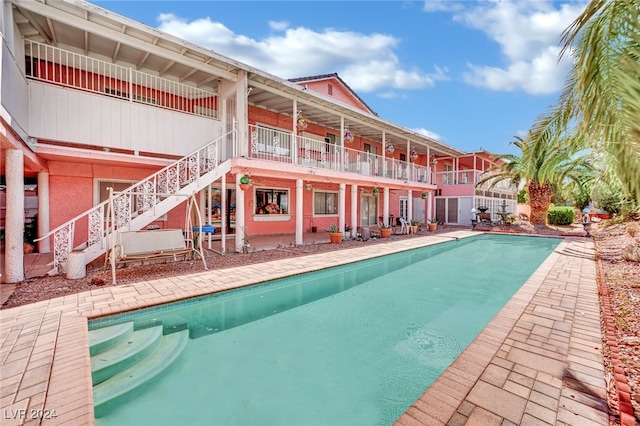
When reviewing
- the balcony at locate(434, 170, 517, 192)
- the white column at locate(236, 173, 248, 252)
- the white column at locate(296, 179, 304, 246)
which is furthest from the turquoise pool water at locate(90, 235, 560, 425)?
the balcony at locate(434, 170, 517, 192)

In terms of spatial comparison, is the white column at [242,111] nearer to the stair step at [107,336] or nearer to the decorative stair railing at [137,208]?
the decorative stair railing at [137,208]

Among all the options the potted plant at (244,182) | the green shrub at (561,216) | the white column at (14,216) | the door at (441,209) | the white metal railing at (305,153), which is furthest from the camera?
the door at (441,209)

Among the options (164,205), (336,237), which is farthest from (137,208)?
(336,237)

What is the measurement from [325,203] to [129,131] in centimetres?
1073

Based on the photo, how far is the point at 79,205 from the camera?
949 cm

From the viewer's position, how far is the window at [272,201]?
46.2ft

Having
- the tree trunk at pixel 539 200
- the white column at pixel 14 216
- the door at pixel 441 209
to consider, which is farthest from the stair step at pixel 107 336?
the door at pixel 441 209

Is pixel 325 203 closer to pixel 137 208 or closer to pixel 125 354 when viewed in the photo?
pixel 137 208

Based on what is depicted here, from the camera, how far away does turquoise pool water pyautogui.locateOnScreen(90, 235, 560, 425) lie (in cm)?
318

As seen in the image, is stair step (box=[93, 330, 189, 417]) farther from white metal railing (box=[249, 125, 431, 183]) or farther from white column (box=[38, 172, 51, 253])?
white column (box=[38, 172, 51, 253])

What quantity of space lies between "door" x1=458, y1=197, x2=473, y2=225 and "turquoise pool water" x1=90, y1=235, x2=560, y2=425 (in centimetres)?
1495

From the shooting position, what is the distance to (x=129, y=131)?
8.52 m

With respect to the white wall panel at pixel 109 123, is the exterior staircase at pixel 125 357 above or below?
below

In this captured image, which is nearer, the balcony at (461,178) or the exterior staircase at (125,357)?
the exterior staircase at (125,357)
